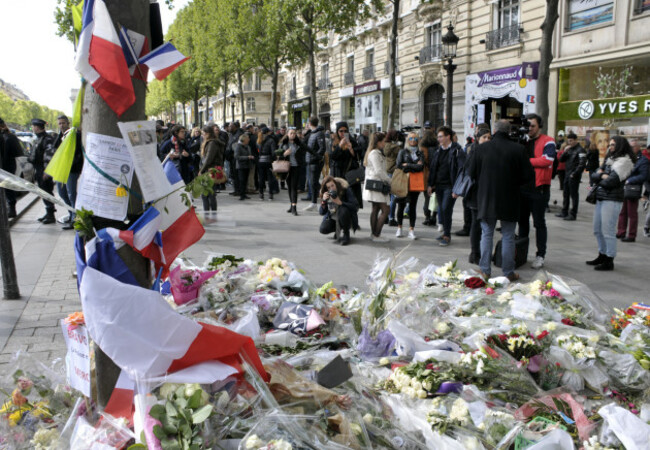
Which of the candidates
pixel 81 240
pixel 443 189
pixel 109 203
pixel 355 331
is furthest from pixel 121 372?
pixel 443 189

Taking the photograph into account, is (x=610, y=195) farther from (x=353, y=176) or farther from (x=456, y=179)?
(x=353, y=176)

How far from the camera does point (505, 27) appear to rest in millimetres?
22719

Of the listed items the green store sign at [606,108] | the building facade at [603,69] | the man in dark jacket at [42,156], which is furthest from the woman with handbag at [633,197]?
the green store sign at [606,108]

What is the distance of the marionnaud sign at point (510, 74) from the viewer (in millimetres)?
19908

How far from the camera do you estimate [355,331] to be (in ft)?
12.4

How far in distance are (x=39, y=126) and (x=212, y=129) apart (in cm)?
336

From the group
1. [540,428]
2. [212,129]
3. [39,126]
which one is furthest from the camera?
[212,129]

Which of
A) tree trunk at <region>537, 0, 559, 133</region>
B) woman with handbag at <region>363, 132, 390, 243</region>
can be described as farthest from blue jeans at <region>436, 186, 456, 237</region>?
tree trunk at <region>537, 0, 559, 133</region>

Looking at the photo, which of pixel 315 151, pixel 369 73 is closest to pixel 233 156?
pixel 315 151

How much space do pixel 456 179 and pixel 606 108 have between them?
13.7 meters

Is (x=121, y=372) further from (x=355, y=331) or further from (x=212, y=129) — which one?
(x=212, y=129)

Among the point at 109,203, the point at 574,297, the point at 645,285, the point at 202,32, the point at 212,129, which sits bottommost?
the point at 645,285

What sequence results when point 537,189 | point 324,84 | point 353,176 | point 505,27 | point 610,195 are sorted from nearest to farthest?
point 610,195, point 537,189, point 353,176, point 505,27, point 324,84

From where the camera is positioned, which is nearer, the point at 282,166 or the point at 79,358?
the point at 79,358
